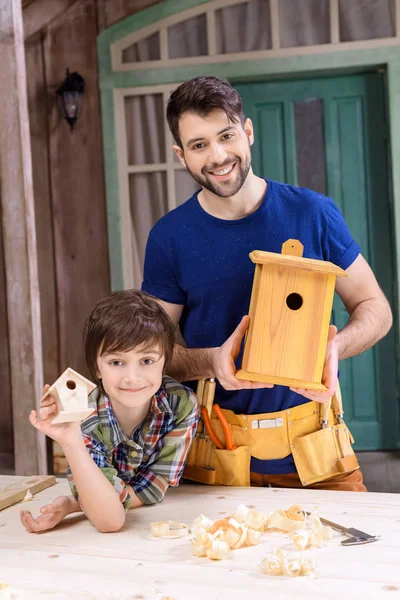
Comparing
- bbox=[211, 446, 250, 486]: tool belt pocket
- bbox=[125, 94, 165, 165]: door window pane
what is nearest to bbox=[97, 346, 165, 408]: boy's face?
bbox=[211, 446, 250, 486]: tool belt pocket

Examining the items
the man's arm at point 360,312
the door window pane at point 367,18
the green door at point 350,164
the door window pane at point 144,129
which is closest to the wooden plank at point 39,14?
the door window pane at point 144,129

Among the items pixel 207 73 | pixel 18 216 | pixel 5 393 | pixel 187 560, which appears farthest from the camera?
pixel 5 393

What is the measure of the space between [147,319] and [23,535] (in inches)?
22.1

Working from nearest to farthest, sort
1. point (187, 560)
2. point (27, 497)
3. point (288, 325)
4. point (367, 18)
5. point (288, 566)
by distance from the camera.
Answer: point (288, 566)
point (187, 560)
point (288, 325)
point (27, 497)
point (367, 18)

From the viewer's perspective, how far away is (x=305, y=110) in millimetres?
4746

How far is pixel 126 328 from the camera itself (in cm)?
167

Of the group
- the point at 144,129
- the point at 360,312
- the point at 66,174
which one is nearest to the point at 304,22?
the point at 144,129

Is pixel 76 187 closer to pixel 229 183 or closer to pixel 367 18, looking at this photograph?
pixel 367 18

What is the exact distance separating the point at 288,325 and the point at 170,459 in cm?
45

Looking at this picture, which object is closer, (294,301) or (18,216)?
Result: (294,301)

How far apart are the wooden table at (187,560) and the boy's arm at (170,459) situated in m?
0.04

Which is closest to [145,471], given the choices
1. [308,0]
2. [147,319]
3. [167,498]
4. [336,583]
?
[167,498]

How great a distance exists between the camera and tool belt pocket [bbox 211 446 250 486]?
196 centimetres

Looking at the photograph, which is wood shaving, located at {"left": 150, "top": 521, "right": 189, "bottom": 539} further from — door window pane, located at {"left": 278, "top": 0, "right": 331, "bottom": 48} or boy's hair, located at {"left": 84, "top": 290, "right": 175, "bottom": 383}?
door window pane, located at {"left": 278, "top": 0, "right": 331, "bottom": 48}
